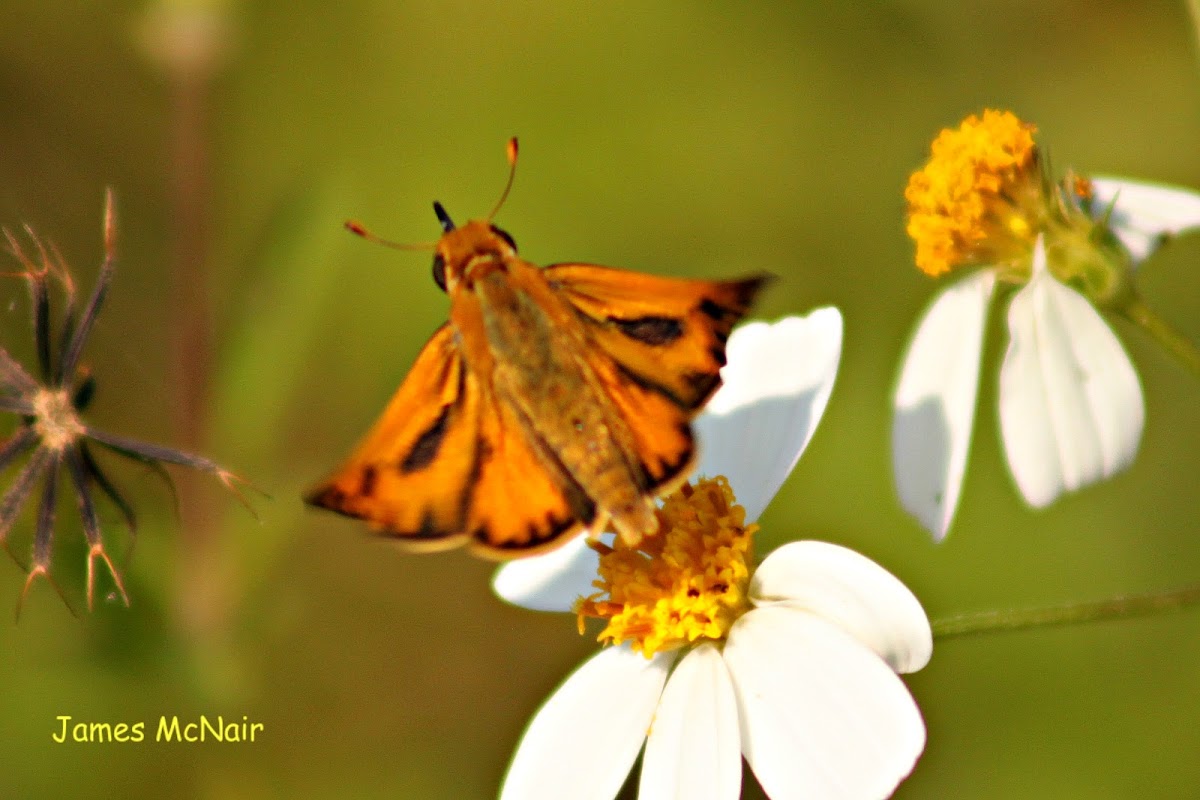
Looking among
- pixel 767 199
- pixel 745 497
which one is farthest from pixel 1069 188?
pixel 767 199

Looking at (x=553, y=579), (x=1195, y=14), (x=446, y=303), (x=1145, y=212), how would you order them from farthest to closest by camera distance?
(x=446, y=303) < (x=553, y=579) < (x=1145, y=212) < (x=1195, y=14)

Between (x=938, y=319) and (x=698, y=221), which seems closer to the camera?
(x=938, y=319)

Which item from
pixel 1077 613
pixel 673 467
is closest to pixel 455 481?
pixel 673 467

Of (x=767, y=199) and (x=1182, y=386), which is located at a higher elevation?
(x=767, y=199)

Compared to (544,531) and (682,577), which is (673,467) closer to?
(544,531)

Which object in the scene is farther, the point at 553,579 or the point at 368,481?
the point at 553,579

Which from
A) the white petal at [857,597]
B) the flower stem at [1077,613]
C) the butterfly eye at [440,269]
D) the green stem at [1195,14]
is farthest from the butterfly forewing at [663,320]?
the green stem at [1195,14]

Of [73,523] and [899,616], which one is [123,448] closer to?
[73,523]
